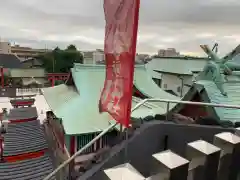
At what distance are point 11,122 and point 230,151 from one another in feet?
32.3

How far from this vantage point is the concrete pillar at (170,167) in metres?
1.52

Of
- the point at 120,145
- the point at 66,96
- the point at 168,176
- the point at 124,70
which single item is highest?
the point at 124,70

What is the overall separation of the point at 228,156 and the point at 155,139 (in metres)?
1.27

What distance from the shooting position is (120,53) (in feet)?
7.11

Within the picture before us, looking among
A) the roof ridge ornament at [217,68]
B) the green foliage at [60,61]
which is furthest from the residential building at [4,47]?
the roof ridge ornament at [217,68]

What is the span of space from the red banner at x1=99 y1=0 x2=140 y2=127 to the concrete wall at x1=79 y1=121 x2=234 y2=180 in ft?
1.94

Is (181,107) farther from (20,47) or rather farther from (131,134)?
(20,47)

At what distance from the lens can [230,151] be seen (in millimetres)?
1964

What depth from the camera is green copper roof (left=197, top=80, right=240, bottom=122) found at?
4785 mm

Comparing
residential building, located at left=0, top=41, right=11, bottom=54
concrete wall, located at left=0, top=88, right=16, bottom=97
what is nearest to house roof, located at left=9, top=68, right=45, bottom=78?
concrete wall, located at left=0, top=88, right=16, bottom=97

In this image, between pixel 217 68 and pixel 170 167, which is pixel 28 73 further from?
pixel 170 167

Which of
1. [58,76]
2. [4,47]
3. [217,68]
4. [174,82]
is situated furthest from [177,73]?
[4,47]

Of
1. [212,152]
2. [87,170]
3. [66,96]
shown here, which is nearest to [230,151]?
[212,152]

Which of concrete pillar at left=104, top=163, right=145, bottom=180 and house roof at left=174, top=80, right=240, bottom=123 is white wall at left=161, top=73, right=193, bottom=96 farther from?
concrete pillar at left=104, top=163, right=145, bottom=180
